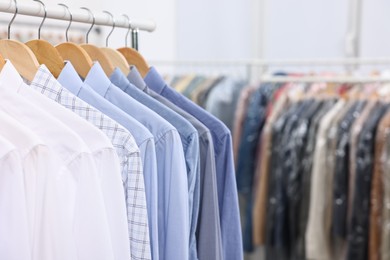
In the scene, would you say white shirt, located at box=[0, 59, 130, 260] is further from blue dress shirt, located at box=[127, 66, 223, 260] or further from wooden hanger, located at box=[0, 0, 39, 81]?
blue dress shirt, located at box=[127, 66, 223, 260]

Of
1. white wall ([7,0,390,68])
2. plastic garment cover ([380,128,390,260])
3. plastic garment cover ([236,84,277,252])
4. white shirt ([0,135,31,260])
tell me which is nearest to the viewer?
white shirt ([0,135,31,260])

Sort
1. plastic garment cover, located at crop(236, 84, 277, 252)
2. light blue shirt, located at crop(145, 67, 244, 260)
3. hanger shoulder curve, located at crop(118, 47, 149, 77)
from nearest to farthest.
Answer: light blue shirt, located at crop(145, 67, 244, 260), hanger shoulder curve, located at crop(118, 47, 149, 77), plastic garment cover, located at crop(236, 84, 277, 252)

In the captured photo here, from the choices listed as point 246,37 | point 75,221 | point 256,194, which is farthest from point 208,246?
point 246,37

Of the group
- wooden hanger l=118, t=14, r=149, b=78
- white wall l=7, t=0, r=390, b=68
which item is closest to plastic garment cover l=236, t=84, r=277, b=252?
white wall l=7, t=0, r=390, b=68

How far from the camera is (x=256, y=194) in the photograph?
2.38m

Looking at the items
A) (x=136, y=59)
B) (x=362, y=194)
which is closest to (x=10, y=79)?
(x=136, y=59)

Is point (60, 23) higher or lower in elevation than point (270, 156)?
higher

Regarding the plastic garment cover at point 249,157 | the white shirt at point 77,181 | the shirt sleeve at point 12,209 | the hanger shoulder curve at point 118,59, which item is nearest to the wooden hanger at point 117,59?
the hanger shoulder curve at point 118,59

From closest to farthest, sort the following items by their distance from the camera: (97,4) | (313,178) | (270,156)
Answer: (313,178) < (270,156) < (97,4)

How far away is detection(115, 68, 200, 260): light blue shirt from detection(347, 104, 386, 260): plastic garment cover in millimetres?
1078

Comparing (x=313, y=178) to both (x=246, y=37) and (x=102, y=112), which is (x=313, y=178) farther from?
(x=246, y=37)

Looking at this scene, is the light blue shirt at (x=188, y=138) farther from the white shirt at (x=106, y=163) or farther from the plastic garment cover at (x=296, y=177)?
the plastic garment cover at (x=296, y=177)

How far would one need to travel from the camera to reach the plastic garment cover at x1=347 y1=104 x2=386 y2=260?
1995mm

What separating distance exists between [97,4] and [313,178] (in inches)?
62.3
